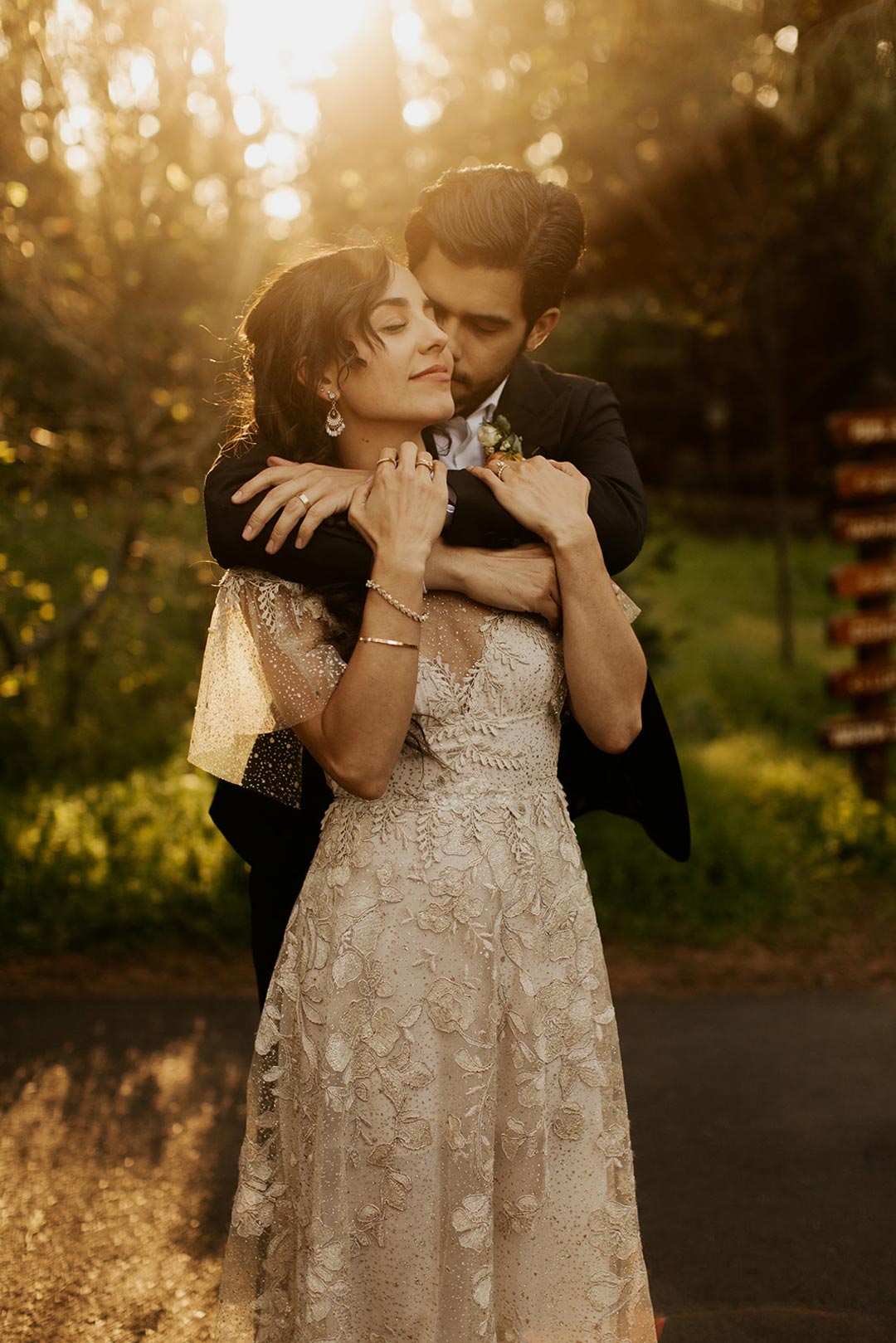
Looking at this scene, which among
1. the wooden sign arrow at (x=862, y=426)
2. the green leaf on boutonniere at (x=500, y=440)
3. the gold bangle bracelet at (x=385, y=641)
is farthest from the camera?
the wooden sign arrow at (x=862, y=426)

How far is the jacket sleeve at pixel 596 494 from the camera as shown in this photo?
1995mm

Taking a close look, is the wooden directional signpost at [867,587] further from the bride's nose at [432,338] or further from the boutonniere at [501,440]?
the bride's nose at [432,338]

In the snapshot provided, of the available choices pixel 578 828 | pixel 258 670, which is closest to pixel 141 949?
pixel 578 828

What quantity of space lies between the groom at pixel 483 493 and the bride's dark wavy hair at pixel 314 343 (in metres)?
0.06

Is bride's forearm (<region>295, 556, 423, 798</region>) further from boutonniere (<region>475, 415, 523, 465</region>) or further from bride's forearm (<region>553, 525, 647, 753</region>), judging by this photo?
boutonniere (<region>475, 415, 523, 465</region>)

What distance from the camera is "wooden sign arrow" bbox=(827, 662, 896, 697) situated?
582 cm

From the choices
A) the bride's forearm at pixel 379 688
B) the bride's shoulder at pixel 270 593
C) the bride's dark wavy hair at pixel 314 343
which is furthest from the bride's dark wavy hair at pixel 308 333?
the bride's forearm at pixel 379 688

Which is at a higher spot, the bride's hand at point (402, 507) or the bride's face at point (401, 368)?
the bride's face at point (401, 368)

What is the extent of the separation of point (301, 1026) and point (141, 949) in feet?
9.58

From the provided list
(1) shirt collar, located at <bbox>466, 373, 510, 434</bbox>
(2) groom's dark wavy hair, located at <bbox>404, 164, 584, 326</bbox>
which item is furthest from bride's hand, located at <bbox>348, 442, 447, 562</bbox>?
(2) groom's dark wavy hair, located at <bbox>404, 164, 584, 326</bbox>

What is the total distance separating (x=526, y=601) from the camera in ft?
6.52

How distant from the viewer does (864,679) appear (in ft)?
19.4

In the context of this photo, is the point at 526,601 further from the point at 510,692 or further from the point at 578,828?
the point at 578,828

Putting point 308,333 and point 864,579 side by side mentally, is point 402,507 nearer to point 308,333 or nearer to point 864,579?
point 308,333
